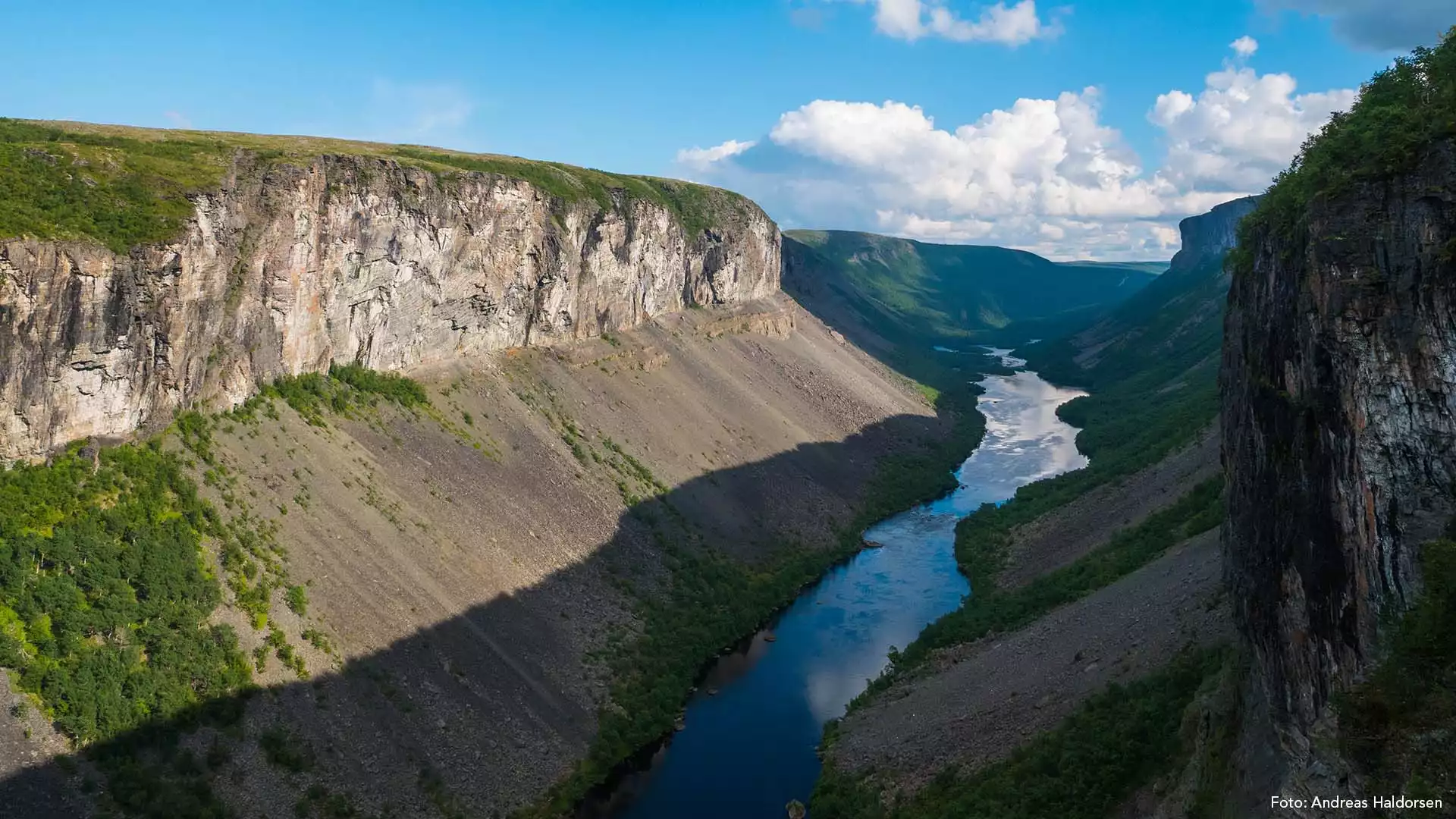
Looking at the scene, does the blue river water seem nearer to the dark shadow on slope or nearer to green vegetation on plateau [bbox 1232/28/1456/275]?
the dark shadow on slope

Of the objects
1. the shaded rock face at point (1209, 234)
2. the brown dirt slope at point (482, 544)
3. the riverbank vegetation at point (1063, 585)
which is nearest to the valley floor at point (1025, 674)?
the riverbank vegetation at point (1063, 585)

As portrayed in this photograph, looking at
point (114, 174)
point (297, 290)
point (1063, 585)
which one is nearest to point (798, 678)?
point (1063, 585)

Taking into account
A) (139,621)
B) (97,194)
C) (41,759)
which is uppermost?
(97,194)

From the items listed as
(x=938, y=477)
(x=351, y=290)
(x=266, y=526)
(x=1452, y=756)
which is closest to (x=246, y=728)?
(x=266, y=526)

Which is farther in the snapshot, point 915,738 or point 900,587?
point 900,587

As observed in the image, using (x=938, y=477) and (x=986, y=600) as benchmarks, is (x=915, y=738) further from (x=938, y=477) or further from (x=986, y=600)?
(x=938, y=477)

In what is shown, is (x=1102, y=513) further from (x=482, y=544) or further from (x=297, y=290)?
(x=297, y=290)

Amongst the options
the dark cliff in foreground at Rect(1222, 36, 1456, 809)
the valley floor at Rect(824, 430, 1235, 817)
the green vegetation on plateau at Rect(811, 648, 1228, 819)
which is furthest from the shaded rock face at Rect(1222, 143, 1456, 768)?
the valley floor at Rect(824, 430, 1235, 817)
